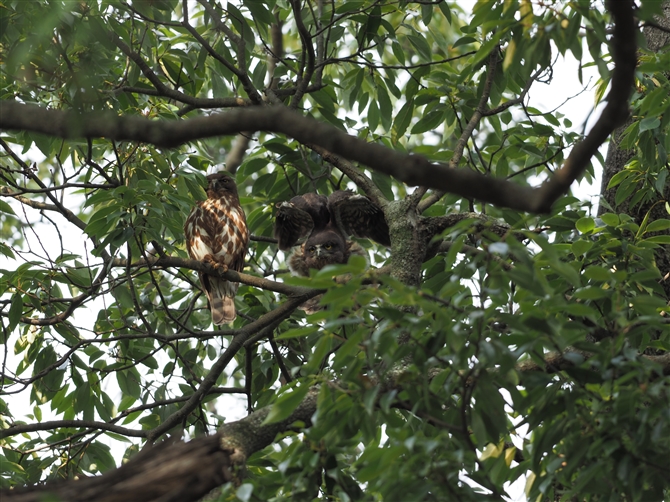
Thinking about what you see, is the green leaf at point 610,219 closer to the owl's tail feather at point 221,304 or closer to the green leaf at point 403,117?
the green leaf at point 403,117

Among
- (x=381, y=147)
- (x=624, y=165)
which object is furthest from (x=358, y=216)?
(x=381, y=147)

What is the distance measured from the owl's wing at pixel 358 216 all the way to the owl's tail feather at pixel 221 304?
1039 millimetres

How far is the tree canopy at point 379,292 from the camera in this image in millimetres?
→ 1932

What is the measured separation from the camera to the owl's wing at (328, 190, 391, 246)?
18.2 feet

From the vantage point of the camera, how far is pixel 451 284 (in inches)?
81.9

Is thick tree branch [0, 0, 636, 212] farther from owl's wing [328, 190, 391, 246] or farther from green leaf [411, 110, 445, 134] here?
owl's wing [328, 190, 391, 246]

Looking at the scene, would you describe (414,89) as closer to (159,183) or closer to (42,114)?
(159,183)

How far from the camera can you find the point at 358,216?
5.85 meters

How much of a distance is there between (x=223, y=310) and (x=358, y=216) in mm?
1280

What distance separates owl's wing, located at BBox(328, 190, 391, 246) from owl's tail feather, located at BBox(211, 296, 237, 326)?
42.4 inches

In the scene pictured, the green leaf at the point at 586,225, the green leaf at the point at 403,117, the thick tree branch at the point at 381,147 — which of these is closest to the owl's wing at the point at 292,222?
the green leaf at the point at 403,117

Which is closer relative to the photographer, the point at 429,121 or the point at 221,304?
the point at 429,121

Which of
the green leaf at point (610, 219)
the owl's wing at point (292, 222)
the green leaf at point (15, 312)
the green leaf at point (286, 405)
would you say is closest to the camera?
the green leaf at point (286, 405)

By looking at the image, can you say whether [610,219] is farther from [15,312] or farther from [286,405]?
[15,312]
